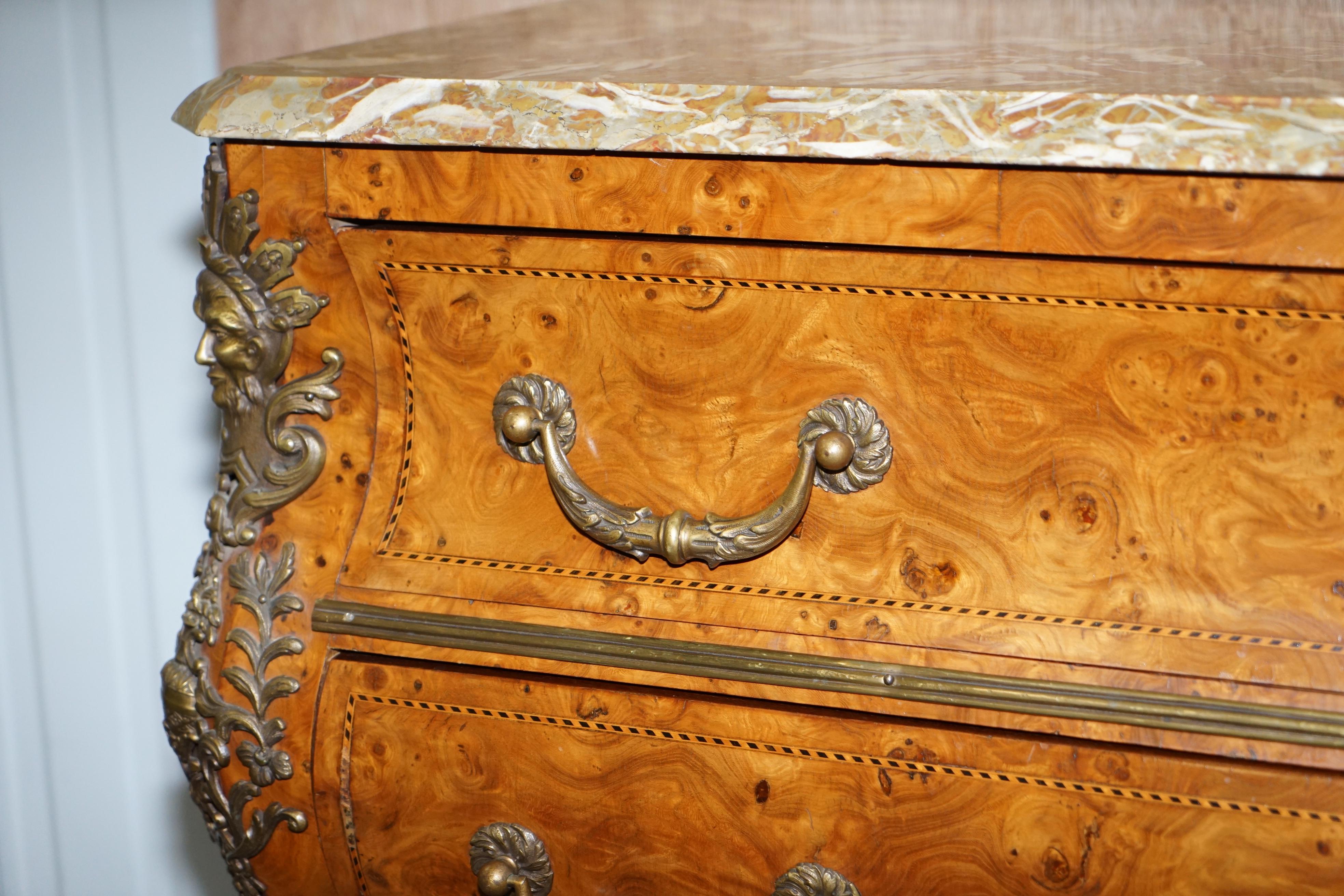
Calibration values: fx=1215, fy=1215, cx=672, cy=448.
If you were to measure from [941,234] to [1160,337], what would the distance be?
4.0 inches

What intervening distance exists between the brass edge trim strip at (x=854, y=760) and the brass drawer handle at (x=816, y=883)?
55 millimetres

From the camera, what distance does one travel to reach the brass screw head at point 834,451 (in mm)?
536

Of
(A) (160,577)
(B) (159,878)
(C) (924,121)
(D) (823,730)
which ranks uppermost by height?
(C) (924,121)

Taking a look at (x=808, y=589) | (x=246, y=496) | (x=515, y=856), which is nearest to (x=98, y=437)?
(x=246, y=496)

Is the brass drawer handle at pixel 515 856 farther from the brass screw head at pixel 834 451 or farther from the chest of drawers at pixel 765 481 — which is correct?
the brass screw head at pixel 834 451

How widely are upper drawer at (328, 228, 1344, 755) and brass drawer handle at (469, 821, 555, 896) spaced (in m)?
0.12

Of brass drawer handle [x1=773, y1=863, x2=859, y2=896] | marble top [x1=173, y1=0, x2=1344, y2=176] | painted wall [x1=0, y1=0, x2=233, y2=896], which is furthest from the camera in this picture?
painted wall [x1=0, y1=0, x2=233, y2=896]

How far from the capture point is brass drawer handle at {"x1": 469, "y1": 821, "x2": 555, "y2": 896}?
62 cm

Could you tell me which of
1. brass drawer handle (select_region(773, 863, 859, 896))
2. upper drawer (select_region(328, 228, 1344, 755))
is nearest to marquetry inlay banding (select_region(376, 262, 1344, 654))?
upper drawer (select_region(328, 228, 1344, 755))

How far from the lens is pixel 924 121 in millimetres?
504

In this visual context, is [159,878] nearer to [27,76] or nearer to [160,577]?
[160,577]

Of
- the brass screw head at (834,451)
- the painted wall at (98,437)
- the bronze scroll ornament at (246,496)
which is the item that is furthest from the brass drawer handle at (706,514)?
the painted wall at (98,437)

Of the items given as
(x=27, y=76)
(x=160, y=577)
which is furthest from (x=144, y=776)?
(x=27, y=76)

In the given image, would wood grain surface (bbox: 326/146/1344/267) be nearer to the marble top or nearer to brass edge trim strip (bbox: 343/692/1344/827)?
the marble top
